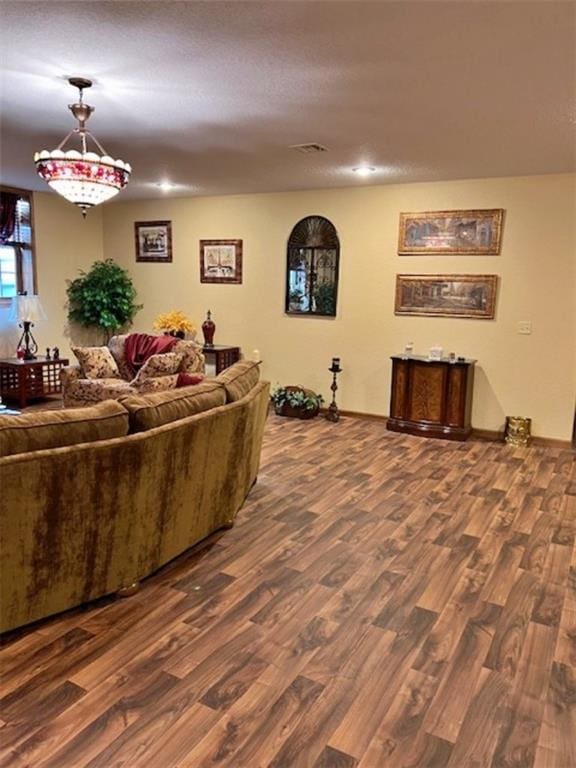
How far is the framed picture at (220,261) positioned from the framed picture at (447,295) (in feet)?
6.92

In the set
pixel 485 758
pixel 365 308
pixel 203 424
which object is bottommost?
pixel 485 758

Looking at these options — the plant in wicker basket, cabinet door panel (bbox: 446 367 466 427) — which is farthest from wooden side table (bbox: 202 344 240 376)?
cabinet door panel (bbox: 446 367 466 427)

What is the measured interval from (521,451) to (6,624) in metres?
4.50

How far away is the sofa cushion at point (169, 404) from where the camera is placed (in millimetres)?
2596

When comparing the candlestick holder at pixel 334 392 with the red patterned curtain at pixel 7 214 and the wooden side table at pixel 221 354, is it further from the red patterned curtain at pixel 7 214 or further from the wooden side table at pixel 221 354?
the red patterned curtain at pixel 7 214

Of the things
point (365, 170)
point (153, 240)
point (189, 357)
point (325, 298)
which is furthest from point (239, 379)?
point (153, 240)

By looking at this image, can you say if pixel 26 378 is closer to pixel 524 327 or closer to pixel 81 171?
pixel 81 171

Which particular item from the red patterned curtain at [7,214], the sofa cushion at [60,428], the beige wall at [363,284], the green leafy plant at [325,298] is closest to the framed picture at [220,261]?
the beige wall at [363,284]

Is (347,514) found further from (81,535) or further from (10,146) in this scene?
(10,146)

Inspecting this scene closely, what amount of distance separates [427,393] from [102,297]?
4472mm

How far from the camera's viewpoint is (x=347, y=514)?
3664 mm

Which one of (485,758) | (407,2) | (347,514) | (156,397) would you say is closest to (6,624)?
(156,397)

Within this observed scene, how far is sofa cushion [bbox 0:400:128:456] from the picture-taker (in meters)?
2.18

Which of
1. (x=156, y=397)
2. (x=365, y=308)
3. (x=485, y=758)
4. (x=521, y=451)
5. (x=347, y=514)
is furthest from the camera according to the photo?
(x=365, y=308)
